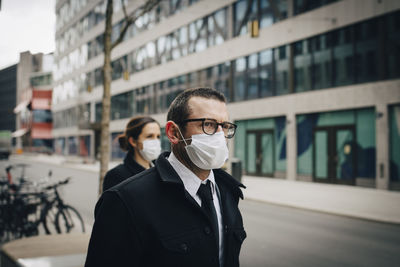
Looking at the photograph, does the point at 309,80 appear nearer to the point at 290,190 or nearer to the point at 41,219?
the point at 290,190

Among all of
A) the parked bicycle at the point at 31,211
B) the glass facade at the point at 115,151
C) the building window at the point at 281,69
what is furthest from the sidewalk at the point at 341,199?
→ the glass facade at the point at 115,151

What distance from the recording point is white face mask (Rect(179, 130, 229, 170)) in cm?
191

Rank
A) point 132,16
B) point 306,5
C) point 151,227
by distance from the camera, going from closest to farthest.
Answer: point 151,227 < point 132,16 < point 306,5

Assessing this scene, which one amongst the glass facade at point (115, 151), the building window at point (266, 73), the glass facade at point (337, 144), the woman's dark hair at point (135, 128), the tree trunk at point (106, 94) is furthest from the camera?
the glass facade at point (115, 151)

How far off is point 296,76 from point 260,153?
16.1 ft

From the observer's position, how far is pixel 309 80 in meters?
19.1

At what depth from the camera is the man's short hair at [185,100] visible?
188 cm

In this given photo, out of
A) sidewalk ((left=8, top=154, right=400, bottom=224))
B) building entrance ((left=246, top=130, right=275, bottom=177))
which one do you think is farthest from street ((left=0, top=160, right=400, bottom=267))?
building entrance ((left=246, top=130, right=275, bottom=177))

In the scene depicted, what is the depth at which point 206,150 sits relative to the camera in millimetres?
1945

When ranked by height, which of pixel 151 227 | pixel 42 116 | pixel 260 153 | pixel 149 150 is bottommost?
pixel 260 153

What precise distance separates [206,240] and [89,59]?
163ft

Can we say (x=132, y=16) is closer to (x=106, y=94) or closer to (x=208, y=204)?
(x=106, y=94)

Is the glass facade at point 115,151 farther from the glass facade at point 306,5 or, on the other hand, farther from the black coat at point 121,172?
the black coat at point 121,172

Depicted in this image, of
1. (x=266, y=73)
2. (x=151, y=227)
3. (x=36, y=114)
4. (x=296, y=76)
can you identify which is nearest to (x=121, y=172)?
(x=151, y=227)
